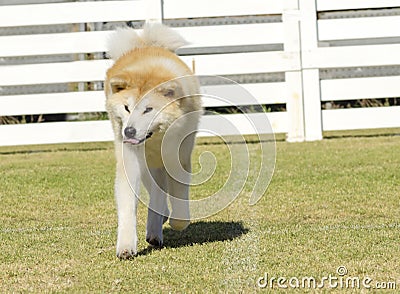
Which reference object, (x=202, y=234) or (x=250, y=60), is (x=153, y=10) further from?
(x=202, y=234)

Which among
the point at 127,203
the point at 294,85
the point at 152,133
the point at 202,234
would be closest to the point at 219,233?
the point at 202,234

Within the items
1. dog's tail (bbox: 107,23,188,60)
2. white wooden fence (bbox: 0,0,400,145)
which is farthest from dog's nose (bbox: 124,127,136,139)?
white wooden fence (bbox: 0,0,400,145)

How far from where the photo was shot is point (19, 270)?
3.81 m

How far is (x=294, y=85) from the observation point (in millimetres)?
9680

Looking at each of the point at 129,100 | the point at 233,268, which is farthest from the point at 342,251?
the point at 129,100

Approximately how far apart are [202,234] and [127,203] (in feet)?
2.50

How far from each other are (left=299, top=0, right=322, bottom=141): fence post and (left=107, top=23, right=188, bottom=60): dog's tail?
504cm

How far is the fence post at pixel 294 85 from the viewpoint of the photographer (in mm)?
9688

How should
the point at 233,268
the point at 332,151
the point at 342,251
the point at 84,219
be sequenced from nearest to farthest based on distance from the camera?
the point at 233,268 < the point at 342,251 < the point at 84,219 < the point at 332,151

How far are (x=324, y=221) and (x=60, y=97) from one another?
556 centimetres

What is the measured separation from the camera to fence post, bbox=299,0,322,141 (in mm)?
9680

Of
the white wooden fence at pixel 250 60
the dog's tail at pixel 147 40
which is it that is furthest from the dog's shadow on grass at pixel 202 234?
the white wooden fence at pixel 250 60

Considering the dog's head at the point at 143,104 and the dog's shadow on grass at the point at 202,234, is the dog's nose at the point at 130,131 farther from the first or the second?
the dog's shadow on grass at the point at 202,234

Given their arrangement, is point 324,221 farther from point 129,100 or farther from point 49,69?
point 49,69
